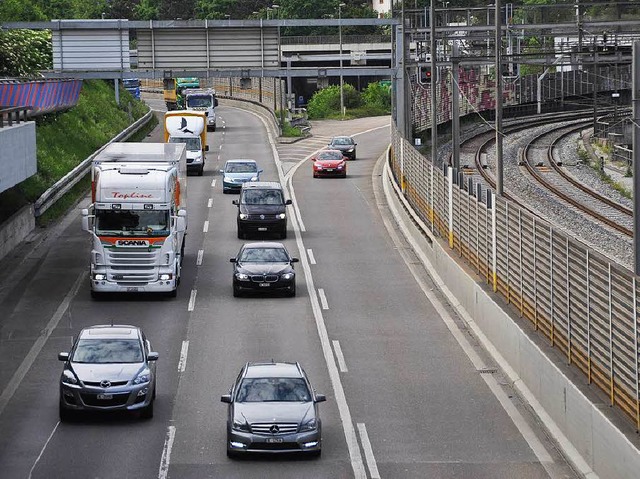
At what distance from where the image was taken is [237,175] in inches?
2430

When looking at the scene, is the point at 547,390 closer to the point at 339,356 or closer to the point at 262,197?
the point at 339,356

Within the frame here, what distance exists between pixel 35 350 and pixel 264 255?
9.24 meters

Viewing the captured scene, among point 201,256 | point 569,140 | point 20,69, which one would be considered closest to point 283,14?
point 569,140

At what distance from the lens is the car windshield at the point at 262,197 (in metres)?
48.2

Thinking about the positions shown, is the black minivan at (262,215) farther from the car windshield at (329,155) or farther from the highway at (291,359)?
the car windshield at (329,155)

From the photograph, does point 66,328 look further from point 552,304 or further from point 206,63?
point 206,63

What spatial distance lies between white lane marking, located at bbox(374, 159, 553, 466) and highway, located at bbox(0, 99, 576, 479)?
0.21 feet

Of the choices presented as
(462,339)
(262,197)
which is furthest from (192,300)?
(262,197)

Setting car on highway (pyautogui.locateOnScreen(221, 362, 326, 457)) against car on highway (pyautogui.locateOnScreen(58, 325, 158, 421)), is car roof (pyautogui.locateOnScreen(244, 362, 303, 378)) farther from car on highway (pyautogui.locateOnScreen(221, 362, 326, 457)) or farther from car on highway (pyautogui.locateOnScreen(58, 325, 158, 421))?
car on highway (pyautogui.locateOnScreen(58, 325, 158, 421))

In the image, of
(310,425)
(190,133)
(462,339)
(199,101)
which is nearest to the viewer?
(310,425)

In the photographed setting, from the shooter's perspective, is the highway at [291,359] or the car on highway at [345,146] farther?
the car on highway at [345,146]

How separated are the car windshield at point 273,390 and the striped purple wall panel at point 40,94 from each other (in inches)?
1058

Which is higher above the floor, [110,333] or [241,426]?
[110,333]

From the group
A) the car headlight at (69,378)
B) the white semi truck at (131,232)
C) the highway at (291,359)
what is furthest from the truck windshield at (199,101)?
the car headlight at (69,378)
